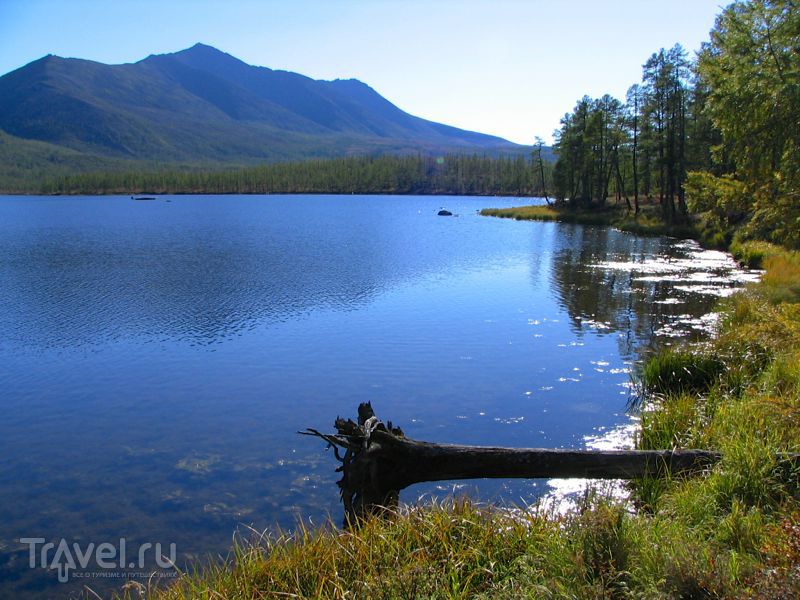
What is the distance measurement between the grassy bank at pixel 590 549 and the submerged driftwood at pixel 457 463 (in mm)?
490

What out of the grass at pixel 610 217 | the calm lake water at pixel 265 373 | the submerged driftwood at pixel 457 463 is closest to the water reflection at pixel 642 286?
the calm lake water at pixel 265 373

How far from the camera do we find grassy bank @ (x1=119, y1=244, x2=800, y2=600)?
5.77 m

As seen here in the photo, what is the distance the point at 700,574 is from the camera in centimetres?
558

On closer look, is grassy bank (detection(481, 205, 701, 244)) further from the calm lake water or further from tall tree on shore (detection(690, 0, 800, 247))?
tall tree on shore (detection(690, 0, 800, 247))

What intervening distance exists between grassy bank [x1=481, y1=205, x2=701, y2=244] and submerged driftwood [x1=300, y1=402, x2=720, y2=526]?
59.6m

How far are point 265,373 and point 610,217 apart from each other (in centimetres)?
7642

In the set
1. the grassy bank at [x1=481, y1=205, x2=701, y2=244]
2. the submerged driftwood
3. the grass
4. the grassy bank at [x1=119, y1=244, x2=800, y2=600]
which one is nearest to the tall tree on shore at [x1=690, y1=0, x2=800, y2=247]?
the grassy bank at [x1=119, y1=244, x2=800, y2=600]

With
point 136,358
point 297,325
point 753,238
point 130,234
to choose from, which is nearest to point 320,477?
point 136,358

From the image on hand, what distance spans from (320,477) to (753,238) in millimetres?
44468

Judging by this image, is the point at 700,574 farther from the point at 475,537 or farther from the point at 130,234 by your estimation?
the point at 130,234

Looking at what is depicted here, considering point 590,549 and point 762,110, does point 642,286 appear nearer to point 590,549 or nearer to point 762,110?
point 762,110

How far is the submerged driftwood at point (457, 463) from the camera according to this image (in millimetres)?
9438

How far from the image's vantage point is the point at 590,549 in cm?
629

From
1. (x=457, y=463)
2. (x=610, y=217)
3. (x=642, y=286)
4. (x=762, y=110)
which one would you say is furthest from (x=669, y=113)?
(x=457, y=463)
